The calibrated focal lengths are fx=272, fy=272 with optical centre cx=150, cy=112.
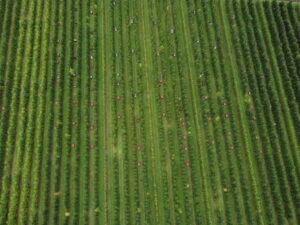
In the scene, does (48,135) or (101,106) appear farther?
(101,106)

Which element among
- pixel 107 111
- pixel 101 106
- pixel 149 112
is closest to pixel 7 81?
pixel 101 106

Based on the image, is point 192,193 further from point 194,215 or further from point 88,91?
point 88,91

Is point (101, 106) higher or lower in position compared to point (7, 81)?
lower

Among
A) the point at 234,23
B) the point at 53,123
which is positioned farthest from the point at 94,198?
the point at 234,23

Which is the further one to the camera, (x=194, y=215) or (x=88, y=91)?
(x=88, y=91)

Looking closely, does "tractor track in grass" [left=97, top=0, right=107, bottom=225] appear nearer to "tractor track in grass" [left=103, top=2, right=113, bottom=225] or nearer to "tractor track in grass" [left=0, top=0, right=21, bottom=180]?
"tractor track in grass" [left=103, top=2, right=113, bottom=225]

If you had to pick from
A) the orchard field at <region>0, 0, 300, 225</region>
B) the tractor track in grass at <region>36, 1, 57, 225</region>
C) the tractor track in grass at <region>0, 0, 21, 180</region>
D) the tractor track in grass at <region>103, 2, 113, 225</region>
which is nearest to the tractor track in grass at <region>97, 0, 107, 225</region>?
the orchard field at <region>0, 0, 300, 225</region>

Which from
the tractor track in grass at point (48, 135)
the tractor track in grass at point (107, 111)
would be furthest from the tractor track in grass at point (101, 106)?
the tractor track in grass at point (48, 135)

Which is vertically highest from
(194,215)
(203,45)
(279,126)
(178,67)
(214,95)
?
(203,45)

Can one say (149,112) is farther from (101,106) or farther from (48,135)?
(48,135)
